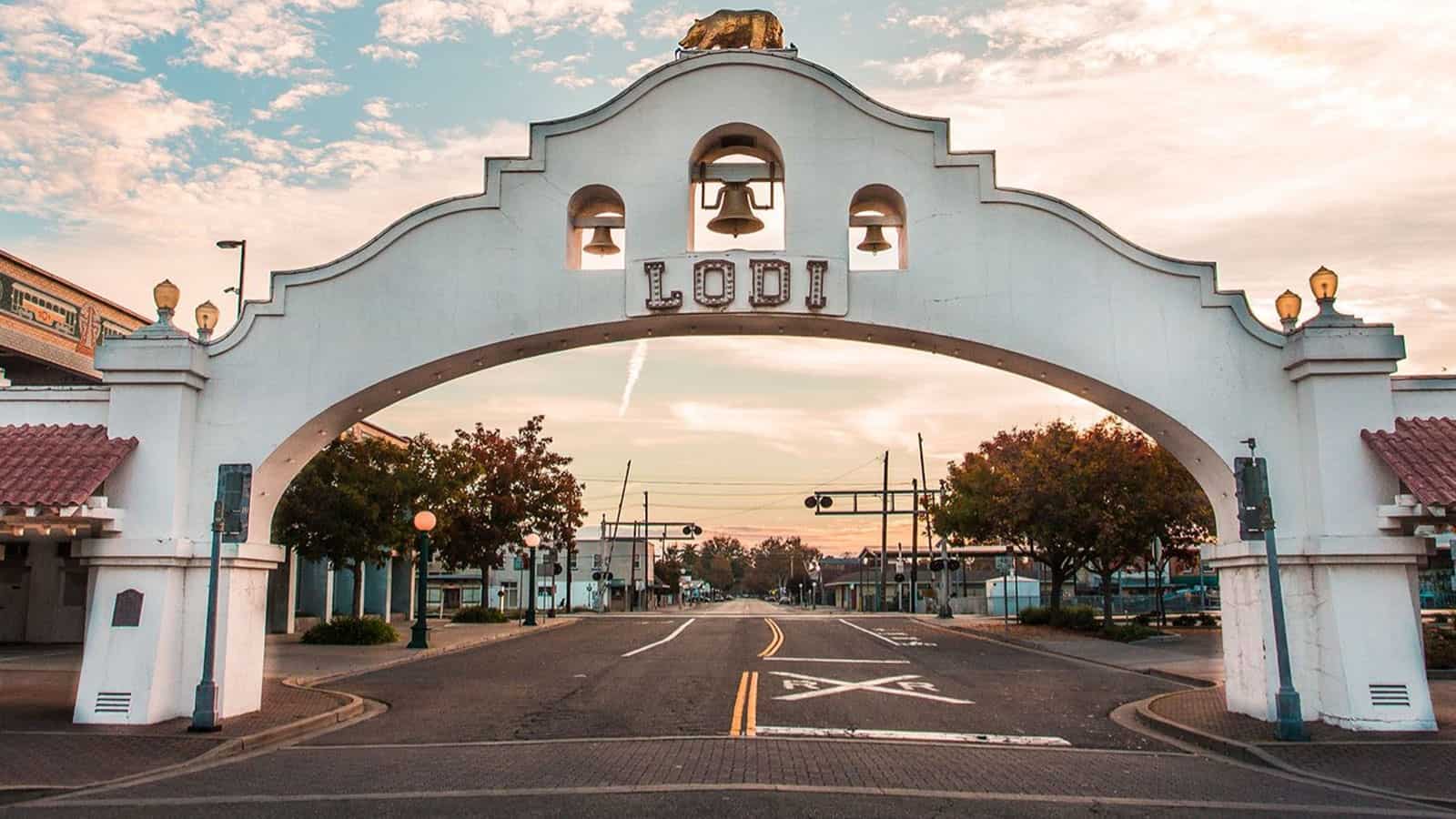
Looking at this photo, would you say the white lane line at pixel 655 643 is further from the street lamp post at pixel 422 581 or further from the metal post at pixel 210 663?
the metal post at pixel 210 663

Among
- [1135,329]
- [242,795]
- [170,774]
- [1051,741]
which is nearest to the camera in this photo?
[242,795]

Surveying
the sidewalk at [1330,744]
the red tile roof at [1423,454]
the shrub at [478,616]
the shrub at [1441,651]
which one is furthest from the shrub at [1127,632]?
the shrub at [478,616]

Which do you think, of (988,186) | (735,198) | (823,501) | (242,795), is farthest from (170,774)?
(823,501)

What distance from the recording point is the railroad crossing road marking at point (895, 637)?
32.2 m

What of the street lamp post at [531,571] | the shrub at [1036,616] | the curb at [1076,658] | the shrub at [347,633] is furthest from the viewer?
the street lamp post at [531,571]

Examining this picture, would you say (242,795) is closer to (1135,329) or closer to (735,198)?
(735,198)

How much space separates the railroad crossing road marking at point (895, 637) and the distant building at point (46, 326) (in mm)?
21220

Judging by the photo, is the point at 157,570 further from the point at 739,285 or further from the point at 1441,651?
the point at 1441,651

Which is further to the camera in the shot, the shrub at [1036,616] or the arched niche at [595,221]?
the shrub at [1036,616]

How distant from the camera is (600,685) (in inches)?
761

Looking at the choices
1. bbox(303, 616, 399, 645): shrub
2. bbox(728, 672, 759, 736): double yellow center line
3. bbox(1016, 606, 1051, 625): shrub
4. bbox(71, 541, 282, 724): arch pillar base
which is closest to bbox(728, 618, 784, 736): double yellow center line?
bbox(728, 672, 759, 736): double yellow center line

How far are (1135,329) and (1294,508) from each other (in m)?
2.75

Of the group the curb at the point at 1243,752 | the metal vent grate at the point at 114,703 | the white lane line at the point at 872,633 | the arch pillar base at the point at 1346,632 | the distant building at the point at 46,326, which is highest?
the distant building at the point at 46,326

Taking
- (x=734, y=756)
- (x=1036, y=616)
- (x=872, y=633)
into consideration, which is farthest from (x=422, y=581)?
(x=1036, y=616)
